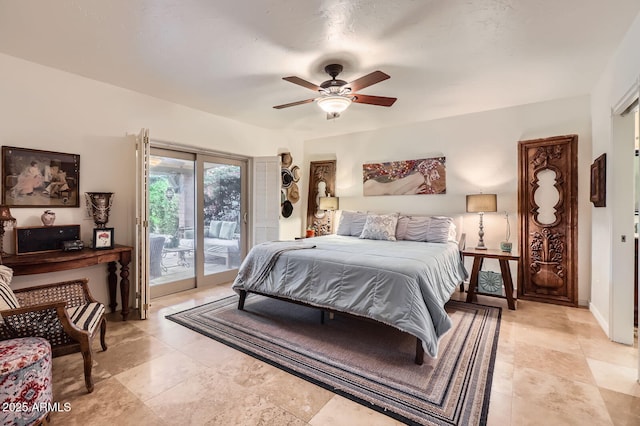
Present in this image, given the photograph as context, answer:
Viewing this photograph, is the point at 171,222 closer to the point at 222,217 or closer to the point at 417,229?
the point at 222,217

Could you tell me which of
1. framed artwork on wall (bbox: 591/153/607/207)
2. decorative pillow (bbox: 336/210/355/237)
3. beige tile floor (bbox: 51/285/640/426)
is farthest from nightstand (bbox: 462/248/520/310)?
decorative pillow (bbox: 336/210/355/237)

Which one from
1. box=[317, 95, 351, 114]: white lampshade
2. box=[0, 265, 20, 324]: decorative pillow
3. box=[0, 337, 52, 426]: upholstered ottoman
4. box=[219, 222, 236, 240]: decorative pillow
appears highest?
box=[317, 95, 351, 114]: white lampshade

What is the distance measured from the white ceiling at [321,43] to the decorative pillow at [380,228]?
165cm

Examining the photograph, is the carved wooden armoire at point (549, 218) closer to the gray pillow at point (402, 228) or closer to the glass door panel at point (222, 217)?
the gray pillow at point (402, 228)

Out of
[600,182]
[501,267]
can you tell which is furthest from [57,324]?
[600,182]

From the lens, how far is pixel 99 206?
10.5 ft

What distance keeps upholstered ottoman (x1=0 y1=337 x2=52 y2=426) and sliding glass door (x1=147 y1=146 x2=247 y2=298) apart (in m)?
2.41

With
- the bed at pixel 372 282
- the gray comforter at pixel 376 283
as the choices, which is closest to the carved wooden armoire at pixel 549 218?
the bed at pixel 372 282

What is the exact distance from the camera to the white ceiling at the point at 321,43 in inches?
81.0

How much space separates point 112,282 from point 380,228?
3361mm

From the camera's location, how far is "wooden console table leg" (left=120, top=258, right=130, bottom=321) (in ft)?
10.5

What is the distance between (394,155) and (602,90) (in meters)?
2.54

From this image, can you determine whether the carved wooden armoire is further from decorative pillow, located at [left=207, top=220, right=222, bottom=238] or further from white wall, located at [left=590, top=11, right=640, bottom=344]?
decorative pillow, located at [left=207, top=220, right=222, bottom=238]

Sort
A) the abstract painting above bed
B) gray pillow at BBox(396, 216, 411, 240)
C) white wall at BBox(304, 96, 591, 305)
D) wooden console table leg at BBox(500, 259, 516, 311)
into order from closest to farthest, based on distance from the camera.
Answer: wooden console table leg at BBox(500, 259, 516, 311) < white wall at BBox(304, 96, 591, 305) < gray pillow at BBox(396, 216, 411, 240) < the abstract painting above bed
